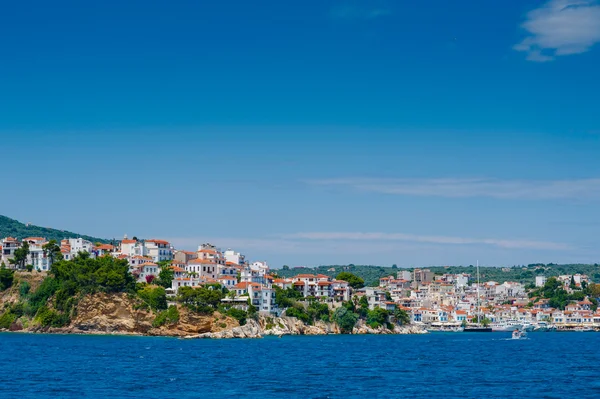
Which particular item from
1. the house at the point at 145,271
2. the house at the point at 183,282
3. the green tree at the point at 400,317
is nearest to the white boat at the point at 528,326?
the green tree at the point at 400,317

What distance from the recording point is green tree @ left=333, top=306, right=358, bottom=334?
384 feet

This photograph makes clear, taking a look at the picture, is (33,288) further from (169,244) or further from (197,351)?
(197,351)

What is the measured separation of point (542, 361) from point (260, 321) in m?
43.3

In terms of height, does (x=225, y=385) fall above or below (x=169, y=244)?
below

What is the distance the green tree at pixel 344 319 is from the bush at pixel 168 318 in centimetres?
2951

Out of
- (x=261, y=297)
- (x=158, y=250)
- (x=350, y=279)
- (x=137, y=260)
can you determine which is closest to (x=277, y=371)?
(x=261, y=297)

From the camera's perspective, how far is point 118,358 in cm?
6384

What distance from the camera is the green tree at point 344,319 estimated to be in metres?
117

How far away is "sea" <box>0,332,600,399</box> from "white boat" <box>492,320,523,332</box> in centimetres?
7396

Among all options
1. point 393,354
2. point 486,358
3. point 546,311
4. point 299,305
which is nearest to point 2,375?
point 393,354

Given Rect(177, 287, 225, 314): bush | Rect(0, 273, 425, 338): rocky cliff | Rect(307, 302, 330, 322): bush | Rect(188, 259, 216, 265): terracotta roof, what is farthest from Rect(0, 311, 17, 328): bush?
Rect(307, 302, 330, 322): bush

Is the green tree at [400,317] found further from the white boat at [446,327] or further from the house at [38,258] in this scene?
the house at [38,258]

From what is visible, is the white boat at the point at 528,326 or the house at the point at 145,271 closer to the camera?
the house at the point at 145,271

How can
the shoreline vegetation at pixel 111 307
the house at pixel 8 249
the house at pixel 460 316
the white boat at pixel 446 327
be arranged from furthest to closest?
the house at pixel 460 316 → the white boat at pixel 446 327 → the house at pixel 8 249 → the shoreline vegetation at pixel 111 307
